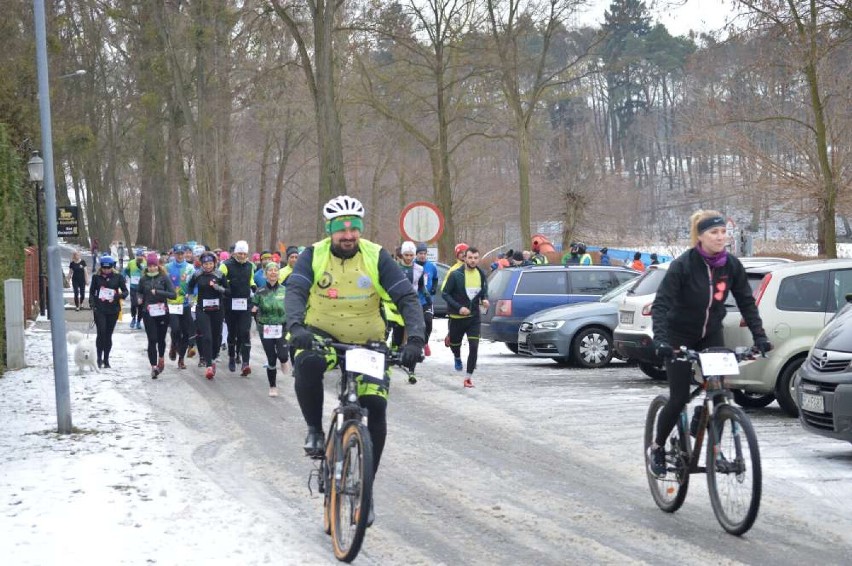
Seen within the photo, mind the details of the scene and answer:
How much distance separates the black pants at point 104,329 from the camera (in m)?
18.8

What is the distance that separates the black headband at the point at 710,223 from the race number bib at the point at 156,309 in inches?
466

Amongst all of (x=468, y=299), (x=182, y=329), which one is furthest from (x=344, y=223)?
(x=182, y=329)

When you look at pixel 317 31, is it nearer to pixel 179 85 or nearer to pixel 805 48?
pixel 805 48

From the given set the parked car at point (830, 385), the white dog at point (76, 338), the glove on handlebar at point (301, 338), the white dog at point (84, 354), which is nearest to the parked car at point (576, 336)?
the white dog at point (84, 354)

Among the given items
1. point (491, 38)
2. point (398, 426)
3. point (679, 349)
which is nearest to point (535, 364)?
point (398, 426)

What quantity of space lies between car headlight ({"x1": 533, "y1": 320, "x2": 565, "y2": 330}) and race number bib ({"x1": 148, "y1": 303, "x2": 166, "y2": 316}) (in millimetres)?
5588

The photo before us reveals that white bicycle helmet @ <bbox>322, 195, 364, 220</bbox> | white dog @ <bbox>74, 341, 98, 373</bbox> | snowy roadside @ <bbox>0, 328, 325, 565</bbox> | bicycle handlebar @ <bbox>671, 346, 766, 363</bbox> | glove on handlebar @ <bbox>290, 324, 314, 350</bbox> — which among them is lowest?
snowy roadside @ <bbox>0, 328, 325, 565</bbox>

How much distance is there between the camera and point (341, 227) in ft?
23.5

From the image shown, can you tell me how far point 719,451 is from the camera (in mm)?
7285

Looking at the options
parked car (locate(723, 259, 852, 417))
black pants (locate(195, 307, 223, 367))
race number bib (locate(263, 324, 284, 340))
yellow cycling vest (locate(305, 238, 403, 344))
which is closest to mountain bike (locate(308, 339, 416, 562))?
yellow cycling vest (locate(305, 238, 403, 344))

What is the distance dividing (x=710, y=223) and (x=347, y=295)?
227 centimetres

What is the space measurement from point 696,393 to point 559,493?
146cm

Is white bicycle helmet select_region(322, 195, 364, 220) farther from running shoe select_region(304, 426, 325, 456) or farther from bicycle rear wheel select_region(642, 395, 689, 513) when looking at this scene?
bicycle rear wheel select_region(642, 395, 689, 513)

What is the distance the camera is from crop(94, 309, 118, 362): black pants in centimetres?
1880
